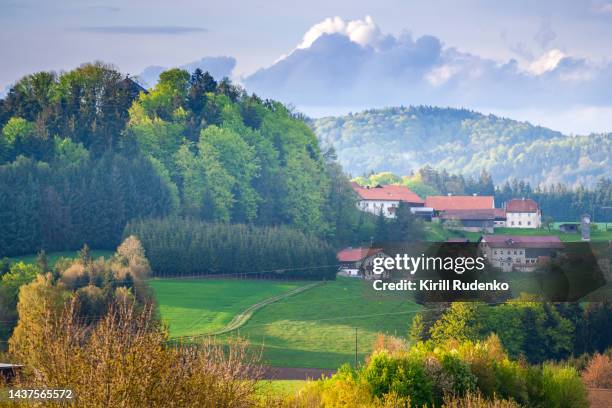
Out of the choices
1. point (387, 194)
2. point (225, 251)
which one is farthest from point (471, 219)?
point (225, 251)

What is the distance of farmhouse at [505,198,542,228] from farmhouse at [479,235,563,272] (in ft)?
88.1

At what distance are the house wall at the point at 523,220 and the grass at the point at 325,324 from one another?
52.5 m

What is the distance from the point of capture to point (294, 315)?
78.2m

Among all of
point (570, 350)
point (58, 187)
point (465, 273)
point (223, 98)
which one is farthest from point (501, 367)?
point (223, 98)

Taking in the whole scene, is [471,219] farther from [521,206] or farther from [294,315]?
[294,315]

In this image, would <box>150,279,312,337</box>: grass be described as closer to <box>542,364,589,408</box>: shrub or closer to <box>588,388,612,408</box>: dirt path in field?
<box>588,388,612,408</box>: dirt path in field

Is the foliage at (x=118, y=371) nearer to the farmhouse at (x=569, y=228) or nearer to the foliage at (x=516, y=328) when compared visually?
the foliage at (x=516, y=328)

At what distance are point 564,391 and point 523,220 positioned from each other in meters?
90.0

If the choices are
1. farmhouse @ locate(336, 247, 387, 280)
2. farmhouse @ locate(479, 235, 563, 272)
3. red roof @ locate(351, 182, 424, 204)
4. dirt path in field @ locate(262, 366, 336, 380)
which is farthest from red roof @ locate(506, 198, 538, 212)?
dirt path in field @ locate(262, 366, 336, 380)

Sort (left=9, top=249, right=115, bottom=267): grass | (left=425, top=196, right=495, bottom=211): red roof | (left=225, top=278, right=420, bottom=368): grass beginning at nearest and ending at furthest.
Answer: (left=225, top=278, right=420, bottom=368): grass < (left=9, top=249, right=115, bottom=267): grass < (left=425, top=196, right=495, bottom=211): red roof

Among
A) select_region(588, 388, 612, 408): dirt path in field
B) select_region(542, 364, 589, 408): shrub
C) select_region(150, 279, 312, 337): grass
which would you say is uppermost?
select_region(150, 279, 312, 337): grass

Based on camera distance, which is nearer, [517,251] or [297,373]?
[297,373]

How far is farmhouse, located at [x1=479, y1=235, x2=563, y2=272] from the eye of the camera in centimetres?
9475

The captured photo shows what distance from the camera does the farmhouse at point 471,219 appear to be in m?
131
